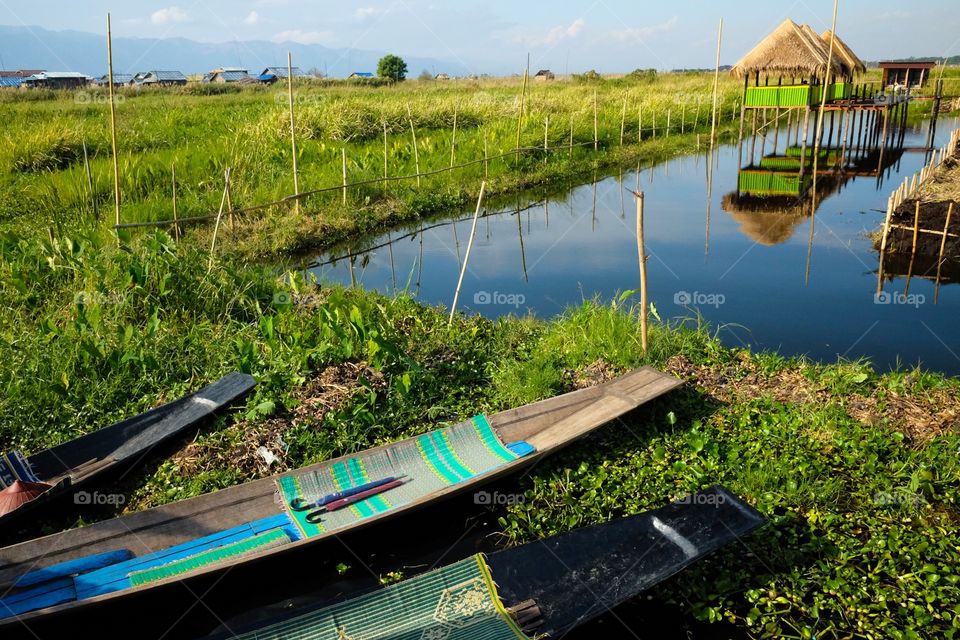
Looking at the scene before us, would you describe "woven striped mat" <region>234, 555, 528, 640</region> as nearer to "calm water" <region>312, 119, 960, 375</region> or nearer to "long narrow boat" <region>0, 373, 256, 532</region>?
"long narrow boat" <region>0, 373, 256, 532</region>

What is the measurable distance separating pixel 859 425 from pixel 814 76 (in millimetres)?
15732

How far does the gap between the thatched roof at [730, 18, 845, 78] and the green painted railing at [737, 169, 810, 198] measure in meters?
2.69

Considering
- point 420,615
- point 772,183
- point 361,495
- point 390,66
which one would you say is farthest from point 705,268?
point 390,66

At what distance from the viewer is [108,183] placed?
1120 cm

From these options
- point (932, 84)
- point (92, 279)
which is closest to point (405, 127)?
point (92, 279)

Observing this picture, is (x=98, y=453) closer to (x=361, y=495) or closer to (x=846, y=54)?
(x=361, y=495)

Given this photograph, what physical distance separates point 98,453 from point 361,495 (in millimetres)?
1874

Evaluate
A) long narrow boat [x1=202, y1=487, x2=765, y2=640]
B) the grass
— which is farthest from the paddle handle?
long narrow boat [x1=202, y1=487, x2=765, y2=640]

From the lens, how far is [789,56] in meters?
17.2

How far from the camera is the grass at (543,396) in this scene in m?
3.84

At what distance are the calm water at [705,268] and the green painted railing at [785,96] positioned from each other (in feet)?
10.4

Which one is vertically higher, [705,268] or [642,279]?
[642,279]

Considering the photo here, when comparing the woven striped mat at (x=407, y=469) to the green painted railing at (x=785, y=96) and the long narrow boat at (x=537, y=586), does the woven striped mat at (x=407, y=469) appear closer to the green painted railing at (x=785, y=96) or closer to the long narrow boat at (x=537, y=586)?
the long narrow boat at (x=537, y=586)

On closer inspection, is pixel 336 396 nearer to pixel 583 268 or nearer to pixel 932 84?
pixel 583 268
